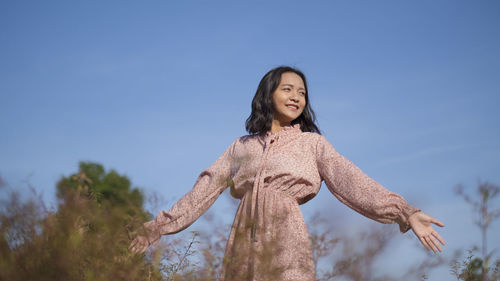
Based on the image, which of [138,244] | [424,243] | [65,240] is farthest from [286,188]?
[65,240]

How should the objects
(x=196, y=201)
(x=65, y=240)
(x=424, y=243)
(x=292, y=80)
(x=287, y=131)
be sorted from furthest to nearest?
(x=292, y=80), (x=287, y=131), (x=196, y=201), (x=424, y=243), (x=65, y=240)

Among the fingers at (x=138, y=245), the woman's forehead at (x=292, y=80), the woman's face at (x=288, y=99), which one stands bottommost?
the fingers at (x=138, y=245)

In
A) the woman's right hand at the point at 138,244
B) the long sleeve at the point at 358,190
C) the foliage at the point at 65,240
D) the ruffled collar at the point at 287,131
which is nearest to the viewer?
the foliage at the point at 65,240

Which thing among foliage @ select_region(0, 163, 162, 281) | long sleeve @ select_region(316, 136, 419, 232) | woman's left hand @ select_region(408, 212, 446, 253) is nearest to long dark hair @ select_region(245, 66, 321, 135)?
long sleeve @ select_region(316, 136, 419, 232)

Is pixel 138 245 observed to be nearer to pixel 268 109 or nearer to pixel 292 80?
pixel 268 109

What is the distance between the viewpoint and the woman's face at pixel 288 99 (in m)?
3.97

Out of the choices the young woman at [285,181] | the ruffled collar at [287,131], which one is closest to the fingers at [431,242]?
the young woman at [285,181]

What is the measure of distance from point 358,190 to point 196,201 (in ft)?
3.66

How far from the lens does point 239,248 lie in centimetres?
190

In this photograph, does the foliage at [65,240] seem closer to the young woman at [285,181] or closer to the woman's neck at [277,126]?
the young woman at [285,181]

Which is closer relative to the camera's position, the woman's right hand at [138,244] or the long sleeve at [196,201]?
the woman's right hand at [138,244]

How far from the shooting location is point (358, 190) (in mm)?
3416

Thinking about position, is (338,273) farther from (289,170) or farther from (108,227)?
(289,170)

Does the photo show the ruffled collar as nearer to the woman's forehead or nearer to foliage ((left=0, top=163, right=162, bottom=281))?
the woman's forehead
